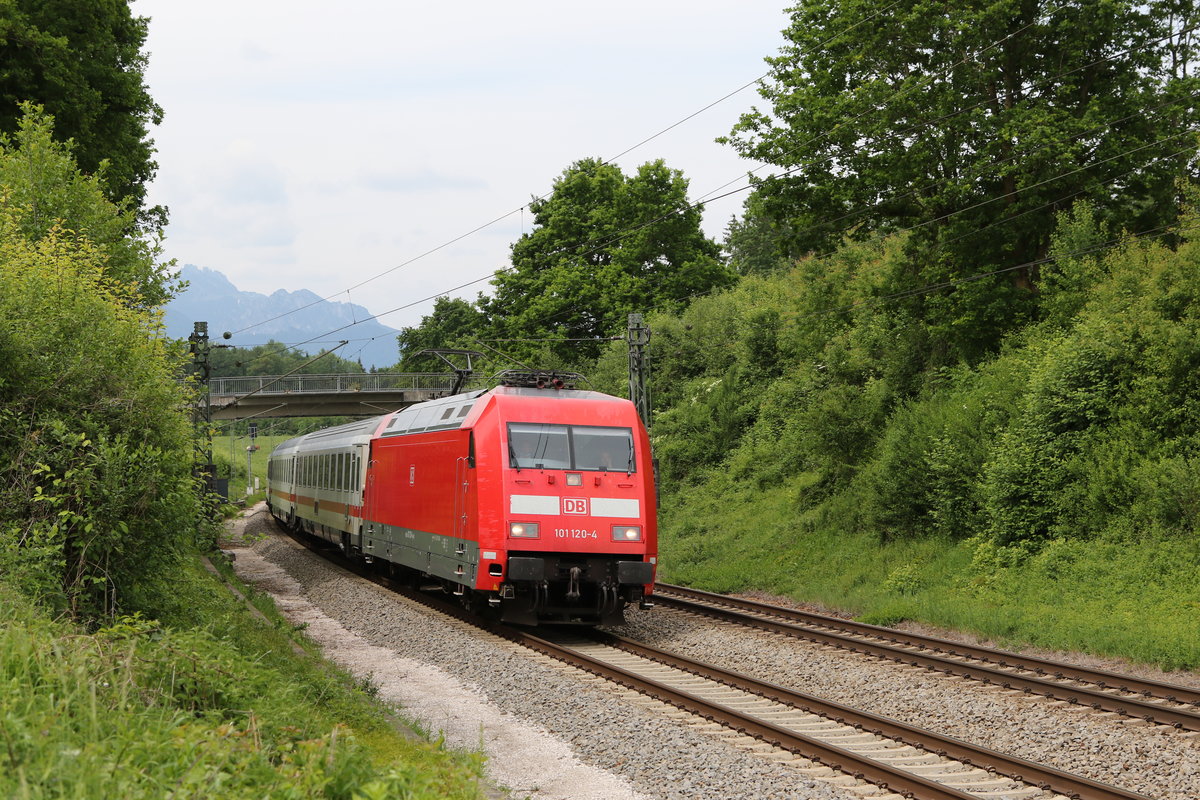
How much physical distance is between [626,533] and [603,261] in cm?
3257

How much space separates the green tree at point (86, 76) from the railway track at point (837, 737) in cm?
1410

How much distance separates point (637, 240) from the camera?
45.3m

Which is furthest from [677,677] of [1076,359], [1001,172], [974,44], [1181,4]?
[1181,4]

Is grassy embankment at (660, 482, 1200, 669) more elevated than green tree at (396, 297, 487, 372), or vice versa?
green tree at (396, 297, 487, 372)

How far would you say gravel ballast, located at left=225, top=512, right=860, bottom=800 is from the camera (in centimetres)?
808

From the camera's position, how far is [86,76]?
1005 inches

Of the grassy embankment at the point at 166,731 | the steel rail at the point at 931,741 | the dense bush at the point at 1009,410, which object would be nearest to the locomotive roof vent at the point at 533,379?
the steel rail at the point at 931,741

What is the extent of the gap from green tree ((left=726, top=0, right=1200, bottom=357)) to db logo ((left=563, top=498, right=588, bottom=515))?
10.4 m

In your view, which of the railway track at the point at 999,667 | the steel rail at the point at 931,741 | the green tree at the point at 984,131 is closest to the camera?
the steel rail at the point at 931,741

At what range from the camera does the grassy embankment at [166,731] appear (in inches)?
176

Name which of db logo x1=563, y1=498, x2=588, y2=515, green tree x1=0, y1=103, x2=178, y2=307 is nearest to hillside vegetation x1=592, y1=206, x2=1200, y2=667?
db logo x1=563, y1=498, x2=588, y2=515

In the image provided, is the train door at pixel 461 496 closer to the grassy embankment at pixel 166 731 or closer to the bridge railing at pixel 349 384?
the grassy embankment at pixel 166 731

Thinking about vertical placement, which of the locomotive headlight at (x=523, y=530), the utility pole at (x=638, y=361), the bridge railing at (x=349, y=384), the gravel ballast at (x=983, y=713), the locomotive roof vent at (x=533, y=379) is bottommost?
the gravel ballast at (x=983, y=713)

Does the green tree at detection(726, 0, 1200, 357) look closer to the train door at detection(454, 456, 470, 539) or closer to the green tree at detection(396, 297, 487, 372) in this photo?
the train door at detection(454, 456, 470, 539)
